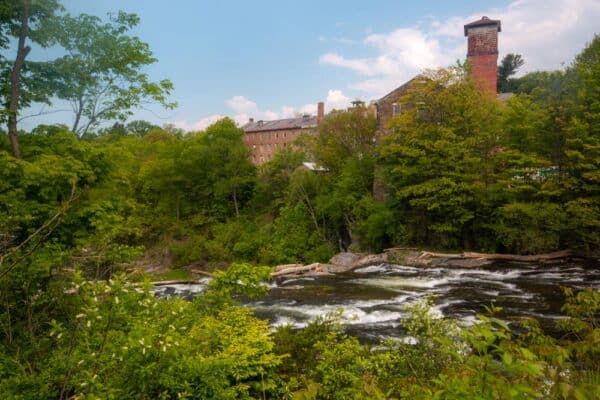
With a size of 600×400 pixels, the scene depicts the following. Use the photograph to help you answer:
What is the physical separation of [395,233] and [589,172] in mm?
10447

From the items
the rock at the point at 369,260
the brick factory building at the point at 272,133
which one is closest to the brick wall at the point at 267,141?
the brick factory building at the point at 272,133

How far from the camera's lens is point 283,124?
66.2 m

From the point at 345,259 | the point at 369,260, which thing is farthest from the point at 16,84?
the point at 345,259

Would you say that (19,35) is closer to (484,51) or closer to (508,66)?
(484,51)

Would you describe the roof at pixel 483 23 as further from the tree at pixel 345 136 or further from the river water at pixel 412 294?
the river water at pixel 412 294

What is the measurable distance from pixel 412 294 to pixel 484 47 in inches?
941

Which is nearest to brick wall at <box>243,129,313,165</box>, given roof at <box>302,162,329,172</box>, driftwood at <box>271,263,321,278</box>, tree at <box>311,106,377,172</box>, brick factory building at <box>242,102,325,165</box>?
brick factory building at <box>242,102,325,165</box>

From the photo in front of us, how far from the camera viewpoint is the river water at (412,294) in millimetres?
12070

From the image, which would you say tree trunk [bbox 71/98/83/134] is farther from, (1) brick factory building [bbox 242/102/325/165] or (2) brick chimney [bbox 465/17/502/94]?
(1) brick factory building [bbox 242/102/325/165]

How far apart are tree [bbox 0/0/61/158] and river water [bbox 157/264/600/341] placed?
846 cm

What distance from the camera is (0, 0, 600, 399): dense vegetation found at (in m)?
4.46

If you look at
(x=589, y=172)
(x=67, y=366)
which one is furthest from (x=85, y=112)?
(x=589, y=172)

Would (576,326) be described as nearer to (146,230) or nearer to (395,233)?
(395,233)

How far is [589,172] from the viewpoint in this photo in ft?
63.8
